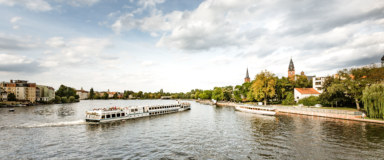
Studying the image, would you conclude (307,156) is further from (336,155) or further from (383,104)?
(383,104)

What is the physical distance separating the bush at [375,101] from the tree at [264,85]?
45.2m

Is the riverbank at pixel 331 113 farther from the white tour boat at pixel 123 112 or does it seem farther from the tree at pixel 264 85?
the white tour boat at pixel 123 112

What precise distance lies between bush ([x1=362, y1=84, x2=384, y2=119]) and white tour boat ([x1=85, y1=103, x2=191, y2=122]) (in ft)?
212

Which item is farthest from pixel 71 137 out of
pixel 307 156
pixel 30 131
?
pixel 307 156

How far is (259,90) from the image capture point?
9825 cm

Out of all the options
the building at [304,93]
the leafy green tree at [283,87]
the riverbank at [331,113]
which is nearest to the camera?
the riverbank at [331,113]

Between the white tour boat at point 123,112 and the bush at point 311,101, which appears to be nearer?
the white tour boat at point 123,112

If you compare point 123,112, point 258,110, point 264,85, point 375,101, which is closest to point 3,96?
point 123,112

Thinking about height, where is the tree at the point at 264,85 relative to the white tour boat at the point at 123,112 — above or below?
above

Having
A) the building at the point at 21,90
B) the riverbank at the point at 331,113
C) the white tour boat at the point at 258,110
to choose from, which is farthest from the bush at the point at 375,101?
the building at the point at 21,90

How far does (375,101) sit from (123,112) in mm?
67585

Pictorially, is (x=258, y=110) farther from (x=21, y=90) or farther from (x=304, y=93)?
(x=21, y=90)

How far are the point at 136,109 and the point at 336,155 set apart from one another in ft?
187

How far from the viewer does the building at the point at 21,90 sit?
150 m
